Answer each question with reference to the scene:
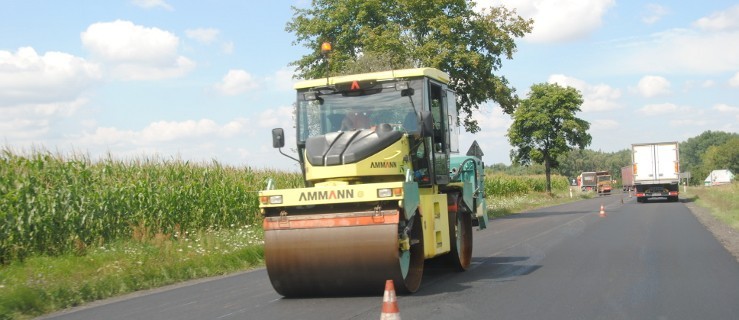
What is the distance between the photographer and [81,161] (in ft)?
55.7

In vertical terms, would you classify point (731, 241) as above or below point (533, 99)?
below

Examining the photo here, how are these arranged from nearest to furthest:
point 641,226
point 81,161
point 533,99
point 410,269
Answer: point 410,269 < point 81,161 < point 641,226 < point 533,99

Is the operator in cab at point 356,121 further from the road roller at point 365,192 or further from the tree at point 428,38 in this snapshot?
the tree at point 428,38

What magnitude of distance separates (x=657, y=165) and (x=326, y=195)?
132 feet

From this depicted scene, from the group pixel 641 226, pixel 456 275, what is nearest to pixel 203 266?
pixel 456 275

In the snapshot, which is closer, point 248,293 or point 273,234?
point 273,234

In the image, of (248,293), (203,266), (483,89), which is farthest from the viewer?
(483,89)

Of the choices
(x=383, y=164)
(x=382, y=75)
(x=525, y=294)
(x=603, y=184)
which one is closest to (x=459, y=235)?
(x=525, y=294)

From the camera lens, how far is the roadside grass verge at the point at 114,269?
33.1 ft

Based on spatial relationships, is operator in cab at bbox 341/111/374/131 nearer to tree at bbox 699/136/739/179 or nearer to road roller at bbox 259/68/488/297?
road roller at bbox 259/68/488/297

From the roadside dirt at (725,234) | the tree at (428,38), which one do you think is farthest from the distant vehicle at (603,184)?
the roadside dirt at (725,234)

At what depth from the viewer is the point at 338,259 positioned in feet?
30.7

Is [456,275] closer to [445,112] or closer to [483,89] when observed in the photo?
[445,112]

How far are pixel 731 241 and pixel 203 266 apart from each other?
1196 cm
